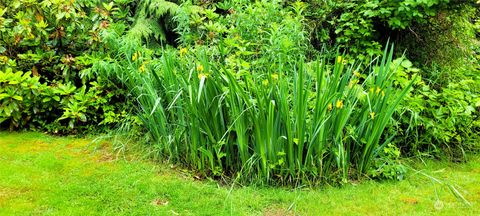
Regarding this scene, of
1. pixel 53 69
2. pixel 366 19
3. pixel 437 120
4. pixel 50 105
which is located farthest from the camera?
pixel 366 19

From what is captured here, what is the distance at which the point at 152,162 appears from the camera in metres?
3.53

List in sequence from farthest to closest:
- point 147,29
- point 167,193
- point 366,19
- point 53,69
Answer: point 147,29
point 366,19
point 53,69
point 167,193

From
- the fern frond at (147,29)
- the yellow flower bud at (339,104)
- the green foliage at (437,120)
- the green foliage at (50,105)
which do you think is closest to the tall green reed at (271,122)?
the yellow flower bud at (339,104)

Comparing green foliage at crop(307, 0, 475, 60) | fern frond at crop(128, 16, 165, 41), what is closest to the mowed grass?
green foliage at crop(307, 0, 475, 60)

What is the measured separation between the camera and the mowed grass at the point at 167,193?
2.82m

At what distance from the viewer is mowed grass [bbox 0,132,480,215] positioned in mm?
2820

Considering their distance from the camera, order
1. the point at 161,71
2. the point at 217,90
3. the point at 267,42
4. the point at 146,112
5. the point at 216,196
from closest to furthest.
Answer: the point at 216,196
the point at 217,90
the point at 146,112
the point at 161,71
the point at 267,42

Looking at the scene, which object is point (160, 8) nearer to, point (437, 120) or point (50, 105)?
point (50, 105)

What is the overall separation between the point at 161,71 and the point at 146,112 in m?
0.49

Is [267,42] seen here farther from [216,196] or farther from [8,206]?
[8,206]

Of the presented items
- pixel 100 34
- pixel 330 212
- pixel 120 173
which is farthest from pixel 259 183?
pixel 100 34

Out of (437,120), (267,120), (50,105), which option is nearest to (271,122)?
(267,120)

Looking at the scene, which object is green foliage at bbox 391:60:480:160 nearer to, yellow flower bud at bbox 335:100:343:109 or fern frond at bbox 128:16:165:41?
yellow flower bud at bbox 335:100:343:109

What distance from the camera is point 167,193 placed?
3.02 m
